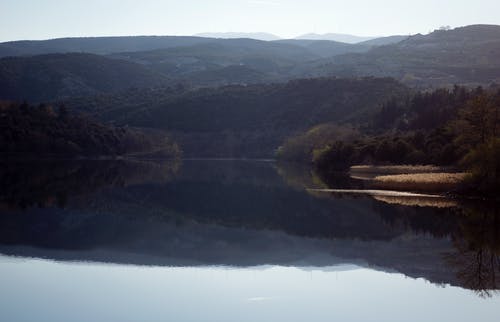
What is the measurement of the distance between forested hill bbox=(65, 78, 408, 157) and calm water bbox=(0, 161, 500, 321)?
9512 cm

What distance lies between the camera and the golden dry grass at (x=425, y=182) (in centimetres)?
4316

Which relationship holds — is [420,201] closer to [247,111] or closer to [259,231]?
[259,231]

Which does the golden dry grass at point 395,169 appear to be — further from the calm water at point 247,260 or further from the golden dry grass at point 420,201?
the calm water at point 247,260

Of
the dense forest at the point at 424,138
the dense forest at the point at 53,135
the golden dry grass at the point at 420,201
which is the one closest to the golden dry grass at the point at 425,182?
the dense forest at the point at 424,138

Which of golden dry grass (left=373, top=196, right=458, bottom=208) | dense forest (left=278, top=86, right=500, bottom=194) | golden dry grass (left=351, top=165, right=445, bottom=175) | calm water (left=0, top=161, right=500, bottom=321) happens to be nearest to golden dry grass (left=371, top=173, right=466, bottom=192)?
dense forest (left=278, top=86, right=500, bottom=194)

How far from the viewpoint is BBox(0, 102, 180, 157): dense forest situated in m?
97.4

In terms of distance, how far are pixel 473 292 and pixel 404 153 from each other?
48480mm

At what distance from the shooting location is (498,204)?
35500mm

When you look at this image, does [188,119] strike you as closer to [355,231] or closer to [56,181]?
[56,181]

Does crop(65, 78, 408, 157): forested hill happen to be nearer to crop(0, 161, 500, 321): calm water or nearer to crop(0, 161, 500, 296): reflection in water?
crop(0, 161, 500, 296): reflection in water

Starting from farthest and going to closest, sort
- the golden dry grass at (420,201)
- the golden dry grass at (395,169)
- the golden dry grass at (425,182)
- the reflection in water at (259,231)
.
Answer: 1. the golden dry grass at (395,169)
2. the golden dry grass at (425,182)
3. the golden dry grass at (420,201)
4. the reflection in water at (259,231)

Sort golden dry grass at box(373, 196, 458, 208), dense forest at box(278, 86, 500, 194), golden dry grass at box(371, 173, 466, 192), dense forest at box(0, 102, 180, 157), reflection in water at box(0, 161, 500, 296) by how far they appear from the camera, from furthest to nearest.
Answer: dense forest at box(0, 102, 180, 157) → golden dry grass at box(371, 173, 466, 192) → dense forest at box(278, 86, 500, 194) → golden dry grass at box(373, 196, 458, 208) → reflection in water at box(0, 161, 500, 296)

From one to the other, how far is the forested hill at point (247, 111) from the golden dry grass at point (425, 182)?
79405mm

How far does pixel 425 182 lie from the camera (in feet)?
148
